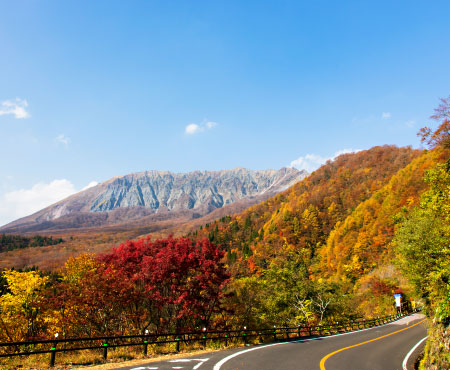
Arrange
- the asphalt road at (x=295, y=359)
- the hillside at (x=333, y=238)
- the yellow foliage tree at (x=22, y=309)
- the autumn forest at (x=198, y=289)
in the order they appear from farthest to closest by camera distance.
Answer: the hillside at (x=333, y=238), the yellow foliage tree at (x=22, y=309), the autumn forest at (x=198, y=289), the asphalt road at (x=295, y=359)

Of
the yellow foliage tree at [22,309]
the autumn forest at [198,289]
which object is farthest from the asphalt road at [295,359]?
the yellow foliage tree at [22,309]

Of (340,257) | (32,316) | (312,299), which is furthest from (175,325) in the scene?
(340,257)

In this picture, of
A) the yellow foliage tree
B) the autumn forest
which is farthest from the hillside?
the yellow foliage tree

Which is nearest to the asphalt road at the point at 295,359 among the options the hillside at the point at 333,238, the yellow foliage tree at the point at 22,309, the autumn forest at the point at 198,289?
the autumn forest at the point at 198,289

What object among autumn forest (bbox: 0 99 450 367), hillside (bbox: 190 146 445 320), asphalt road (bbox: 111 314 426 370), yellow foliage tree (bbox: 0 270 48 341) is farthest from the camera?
hillside (bbox: 190 146 445 320)

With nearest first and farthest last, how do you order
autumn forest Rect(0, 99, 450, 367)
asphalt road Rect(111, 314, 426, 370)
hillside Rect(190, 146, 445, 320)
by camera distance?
asphalt road Rect(111, 314, 426, 370) < autumn forest Rect(0, 99, 450, 367) < hillside Rect(190, 146, 445, 320)

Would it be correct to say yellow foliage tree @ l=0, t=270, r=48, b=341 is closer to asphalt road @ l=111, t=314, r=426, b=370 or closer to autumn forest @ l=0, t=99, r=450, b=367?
autumn forest @ l=0, t=99, r=450, b=367

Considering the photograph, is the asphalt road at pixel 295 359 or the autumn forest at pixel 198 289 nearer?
the asphalt road at pixel 295 359

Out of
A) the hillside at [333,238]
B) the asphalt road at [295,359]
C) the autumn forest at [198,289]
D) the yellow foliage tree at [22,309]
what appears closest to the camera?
the asphalt road at [295,359]

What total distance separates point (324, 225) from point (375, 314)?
8366 centimetres

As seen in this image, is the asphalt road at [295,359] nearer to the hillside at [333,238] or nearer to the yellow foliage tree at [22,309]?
the hillside at [333,238]

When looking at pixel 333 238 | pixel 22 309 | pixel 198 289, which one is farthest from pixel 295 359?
pixel 333 238

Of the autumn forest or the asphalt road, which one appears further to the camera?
the autumn forest

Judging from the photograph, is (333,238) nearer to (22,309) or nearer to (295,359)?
(22,309)
